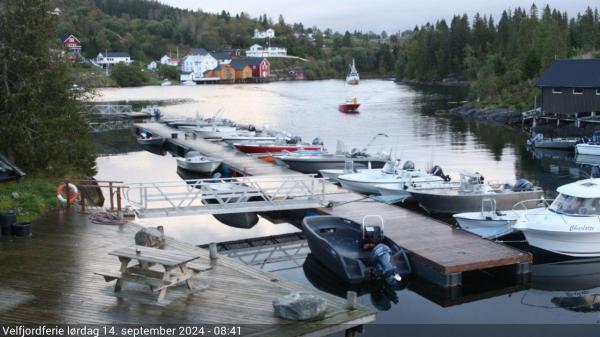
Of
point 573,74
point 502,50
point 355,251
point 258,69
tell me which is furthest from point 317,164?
point 258,69

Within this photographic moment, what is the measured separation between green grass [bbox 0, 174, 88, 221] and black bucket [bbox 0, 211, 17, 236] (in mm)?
1772

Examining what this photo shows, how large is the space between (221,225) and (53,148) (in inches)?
232

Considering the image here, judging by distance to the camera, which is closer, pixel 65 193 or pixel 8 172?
pixel 8 172

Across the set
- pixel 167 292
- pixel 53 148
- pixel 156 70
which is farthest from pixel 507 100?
pixel 156 70

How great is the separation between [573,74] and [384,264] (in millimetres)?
38638

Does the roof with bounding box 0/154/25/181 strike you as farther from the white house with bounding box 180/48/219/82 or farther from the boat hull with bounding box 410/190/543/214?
the white house with bounding box 180/48/219/82

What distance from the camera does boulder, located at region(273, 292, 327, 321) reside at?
9.82 m

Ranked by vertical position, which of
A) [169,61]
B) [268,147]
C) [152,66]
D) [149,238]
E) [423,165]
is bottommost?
[423,165]

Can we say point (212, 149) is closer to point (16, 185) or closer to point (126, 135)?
point (126, 135)

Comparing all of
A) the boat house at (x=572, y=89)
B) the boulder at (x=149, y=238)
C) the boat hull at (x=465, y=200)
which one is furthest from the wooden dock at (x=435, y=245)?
the boat house at (x=572, y=89)

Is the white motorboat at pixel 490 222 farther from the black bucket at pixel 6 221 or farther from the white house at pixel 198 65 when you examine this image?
the white house at pixel 198 65

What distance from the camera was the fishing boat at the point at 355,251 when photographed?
611 inches

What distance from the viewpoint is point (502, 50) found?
10694 cm

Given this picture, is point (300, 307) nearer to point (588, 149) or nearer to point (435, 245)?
point (435, 245)
